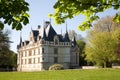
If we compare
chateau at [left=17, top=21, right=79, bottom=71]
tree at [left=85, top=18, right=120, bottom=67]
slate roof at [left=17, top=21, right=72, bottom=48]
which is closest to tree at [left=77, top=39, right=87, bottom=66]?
chateau at [left=17, top=21, right=79, bottom=71]

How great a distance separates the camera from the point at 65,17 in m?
6.80

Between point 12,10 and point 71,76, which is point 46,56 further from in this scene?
point 12,10

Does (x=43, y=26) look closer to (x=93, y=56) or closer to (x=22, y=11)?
(x=93, y=56)

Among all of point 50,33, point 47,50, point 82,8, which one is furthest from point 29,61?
point 82,8

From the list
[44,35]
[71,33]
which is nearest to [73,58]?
[44,35]

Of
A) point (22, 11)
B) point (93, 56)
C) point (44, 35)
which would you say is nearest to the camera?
point (22, 11)

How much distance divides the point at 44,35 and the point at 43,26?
115 inches

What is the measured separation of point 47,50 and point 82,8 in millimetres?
58644

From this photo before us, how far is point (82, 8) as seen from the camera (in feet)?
20.6

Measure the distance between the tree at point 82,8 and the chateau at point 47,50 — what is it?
56293mm

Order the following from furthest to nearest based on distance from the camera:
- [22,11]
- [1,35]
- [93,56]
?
[1,35], [93,56], [22,11]

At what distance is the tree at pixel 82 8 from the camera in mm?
6246

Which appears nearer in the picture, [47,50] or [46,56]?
[46,56]

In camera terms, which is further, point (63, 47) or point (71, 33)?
point (71, 33)
